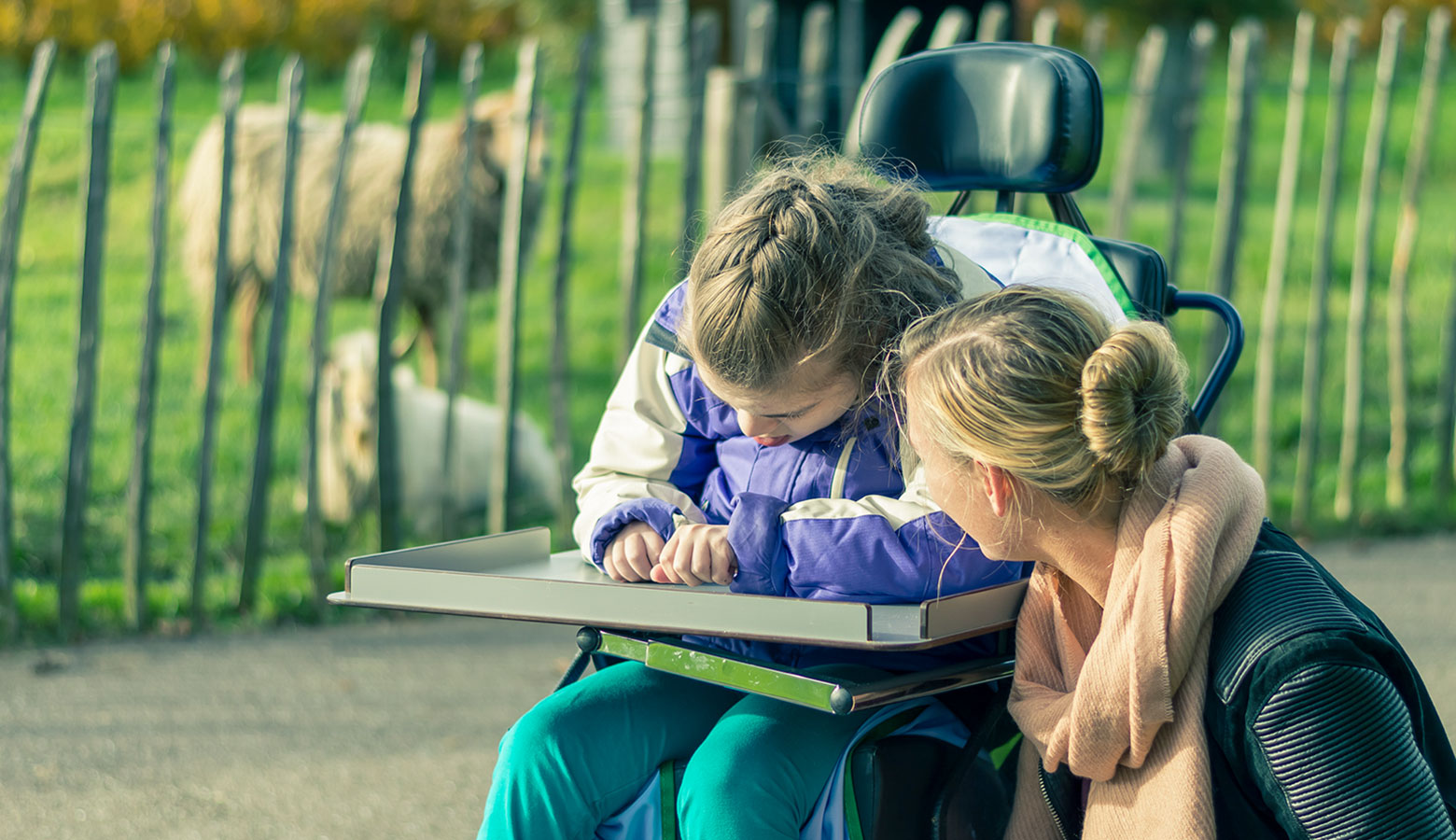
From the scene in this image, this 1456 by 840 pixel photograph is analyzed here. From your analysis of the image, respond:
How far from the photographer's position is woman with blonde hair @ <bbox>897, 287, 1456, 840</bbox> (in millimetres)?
1565

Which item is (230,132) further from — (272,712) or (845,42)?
(845,42)

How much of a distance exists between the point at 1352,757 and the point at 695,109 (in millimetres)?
3693

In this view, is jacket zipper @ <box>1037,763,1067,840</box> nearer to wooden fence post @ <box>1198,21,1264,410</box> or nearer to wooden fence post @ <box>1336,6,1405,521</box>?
wooden fence post @ <box>1198,21,1264,410</box>

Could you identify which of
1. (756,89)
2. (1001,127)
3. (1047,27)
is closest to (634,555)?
(1001,127)

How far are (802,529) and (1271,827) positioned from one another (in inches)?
25.8

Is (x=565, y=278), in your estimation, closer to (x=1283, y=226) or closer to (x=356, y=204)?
(x=356, y=204)

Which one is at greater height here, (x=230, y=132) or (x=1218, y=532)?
(x=230, y=132)

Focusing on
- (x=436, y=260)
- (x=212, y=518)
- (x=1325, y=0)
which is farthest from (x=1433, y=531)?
(x=1325, y=0)

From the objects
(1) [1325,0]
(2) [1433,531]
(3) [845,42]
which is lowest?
(2) [1433,531]

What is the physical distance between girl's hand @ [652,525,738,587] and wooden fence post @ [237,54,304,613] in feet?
8.75

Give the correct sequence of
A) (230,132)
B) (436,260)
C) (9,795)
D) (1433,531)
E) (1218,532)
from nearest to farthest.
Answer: (1218,532) → (9,795) → (230,132) → (1433,531) → (436,260)

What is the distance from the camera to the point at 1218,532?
167 cm

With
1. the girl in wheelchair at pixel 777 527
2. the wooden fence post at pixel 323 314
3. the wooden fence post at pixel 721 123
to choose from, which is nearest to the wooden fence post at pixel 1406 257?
the wooden fence post at pixel 721 123

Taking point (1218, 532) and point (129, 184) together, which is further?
point (129, 184)
